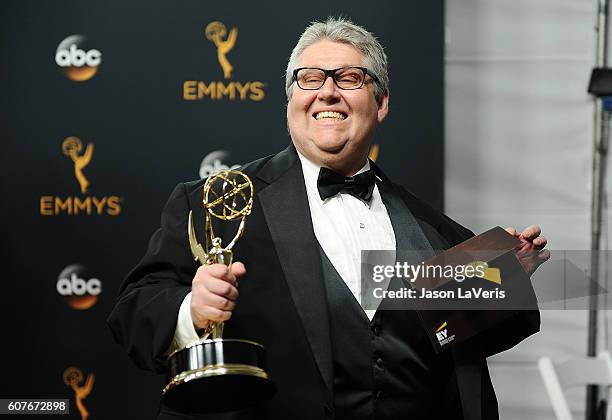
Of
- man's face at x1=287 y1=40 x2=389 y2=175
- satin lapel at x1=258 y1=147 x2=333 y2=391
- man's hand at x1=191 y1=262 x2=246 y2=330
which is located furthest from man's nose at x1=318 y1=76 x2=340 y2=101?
man's hand at x1=191 y1=262 x2=246 y2=330

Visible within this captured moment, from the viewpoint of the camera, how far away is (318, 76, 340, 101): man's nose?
232cm

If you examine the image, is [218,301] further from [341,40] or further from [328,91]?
[341,40]

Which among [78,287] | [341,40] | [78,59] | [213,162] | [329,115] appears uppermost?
[78,59]

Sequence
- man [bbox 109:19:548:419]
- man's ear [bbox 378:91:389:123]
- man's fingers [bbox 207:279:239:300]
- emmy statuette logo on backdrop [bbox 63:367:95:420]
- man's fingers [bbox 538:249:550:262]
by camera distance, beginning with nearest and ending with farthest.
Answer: man's fingers [bbox 207:279:239:300] → man [bbox 109:19:548:419] → man's fingers [bbox 538:249:550:262] → man's ear [bbox 378:91:389:123] → emmy statuette logo on backdrop [bbox 63:367:95:420]

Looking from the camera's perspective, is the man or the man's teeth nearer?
the man

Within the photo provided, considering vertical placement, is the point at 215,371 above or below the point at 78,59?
below

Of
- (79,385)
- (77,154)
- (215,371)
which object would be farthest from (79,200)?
(215,371)

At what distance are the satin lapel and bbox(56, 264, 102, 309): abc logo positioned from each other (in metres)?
1.45

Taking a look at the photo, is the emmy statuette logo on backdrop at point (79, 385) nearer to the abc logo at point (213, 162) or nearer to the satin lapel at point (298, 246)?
the abc logo at point (213, 162)

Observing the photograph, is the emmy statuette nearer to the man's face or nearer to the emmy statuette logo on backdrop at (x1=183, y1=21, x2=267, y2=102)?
the man's face

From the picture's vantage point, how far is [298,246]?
218cm

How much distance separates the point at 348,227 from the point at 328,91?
35 centimetres

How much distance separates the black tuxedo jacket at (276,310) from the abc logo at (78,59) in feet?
4.87

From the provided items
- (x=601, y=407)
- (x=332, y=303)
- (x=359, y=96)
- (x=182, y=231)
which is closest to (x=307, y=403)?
(x=332, y=303)
